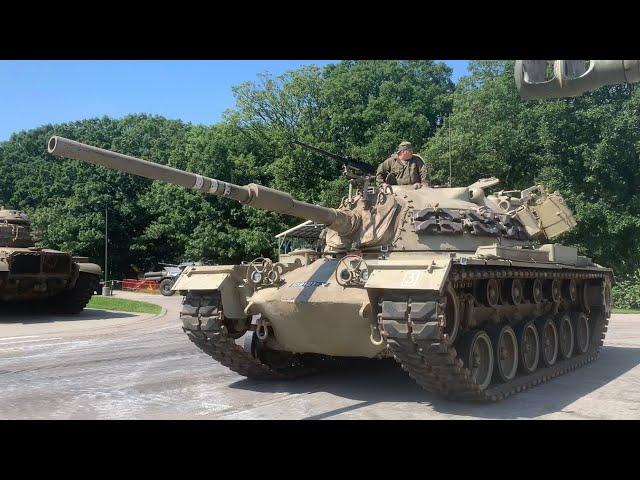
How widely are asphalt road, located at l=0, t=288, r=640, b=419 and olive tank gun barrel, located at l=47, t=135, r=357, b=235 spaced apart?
2451 mm

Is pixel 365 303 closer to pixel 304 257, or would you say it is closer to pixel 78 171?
pixel 304 257

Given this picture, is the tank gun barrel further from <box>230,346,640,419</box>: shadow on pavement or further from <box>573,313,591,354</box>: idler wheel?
<box>573,313,591,354</box>: idler wheel

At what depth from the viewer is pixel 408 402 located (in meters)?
8.33

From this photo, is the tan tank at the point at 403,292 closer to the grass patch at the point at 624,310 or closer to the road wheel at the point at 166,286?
the grass patch at the point at 624,310

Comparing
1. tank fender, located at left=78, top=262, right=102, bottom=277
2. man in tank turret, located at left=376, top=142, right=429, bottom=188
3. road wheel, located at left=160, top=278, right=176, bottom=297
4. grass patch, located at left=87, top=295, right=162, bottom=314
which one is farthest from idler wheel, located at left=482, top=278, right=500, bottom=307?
road wheel, located at left=160, top=278, right=176, bottom=297

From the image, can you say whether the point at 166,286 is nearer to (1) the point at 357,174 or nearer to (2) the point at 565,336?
(1) the point at 357,174

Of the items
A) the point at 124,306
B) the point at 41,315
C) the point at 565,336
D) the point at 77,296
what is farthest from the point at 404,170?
the point at 124,306

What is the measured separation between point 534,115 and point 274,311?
73.6 feet

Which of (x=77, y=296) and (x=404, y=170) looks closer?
(x=404, y=170)

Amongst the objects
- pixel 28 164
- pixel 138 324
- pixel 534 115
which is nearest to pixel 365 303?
pixel 138 324

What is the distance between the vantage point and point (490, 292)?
30.2 feet

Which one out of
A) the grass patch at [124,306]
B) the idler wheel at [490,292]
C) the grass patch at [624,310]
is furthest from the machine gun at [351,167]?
the grass patch at [624,310]

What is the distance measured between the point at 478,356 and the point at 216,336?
11.7ft

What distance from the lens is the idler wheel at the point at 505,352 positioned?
908 cm
